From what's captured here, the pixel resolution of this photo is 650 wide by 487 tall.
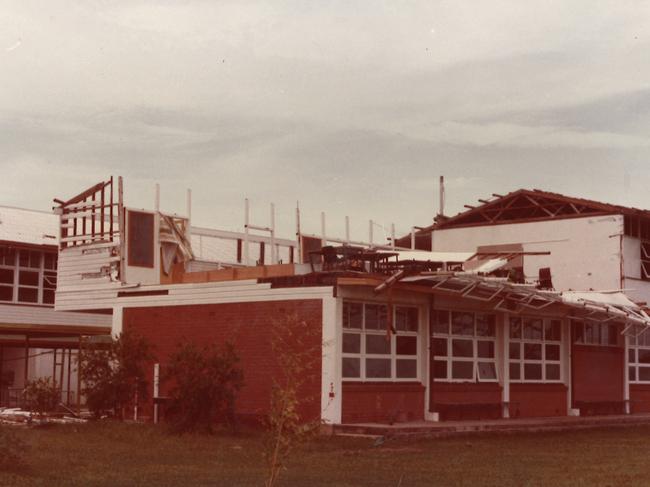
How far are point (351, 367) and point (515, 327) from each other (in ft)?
22.2

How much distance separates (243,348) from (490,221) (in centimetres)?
1418

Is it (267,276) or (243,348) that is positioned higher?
(267,276)

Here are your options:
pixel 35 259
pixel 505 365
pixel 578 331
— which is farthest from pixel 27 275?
pixel 578 331

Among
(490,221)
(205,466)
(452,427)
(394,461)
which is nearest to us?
Answer: (205,466)

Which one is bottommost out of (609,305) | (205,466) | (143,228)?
(205,466)

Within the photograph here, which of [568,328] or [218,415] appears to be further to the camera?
[568,328]

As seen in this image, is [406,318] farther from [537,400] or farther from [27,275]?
[27,275]

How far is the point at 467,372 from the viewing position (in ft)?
87.0

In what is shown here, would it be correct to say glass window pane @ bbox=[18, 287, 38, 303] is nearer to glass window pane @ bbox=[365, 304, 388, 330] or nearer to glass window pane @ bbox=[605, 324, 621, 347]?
glass window pane @ bbox=[365, 304, 388, 330]

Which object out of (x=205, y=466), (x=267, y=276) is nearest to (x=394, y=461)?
(x=205, y=466)

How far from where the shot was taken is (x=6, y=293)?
3838 centimetres

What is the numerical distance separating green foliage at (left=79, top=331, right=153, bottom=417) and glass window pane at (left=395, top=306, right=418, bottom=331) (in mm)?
5910

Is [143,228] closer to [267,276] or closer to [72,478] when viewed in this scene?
[267,276]

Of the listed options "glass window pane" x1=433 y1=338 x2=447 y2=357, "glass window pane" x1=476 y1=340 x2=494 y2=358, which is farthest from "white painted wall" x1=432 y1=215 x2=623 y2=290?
"glass window pane" x1=433 y1=338 x2=447 y2=357
